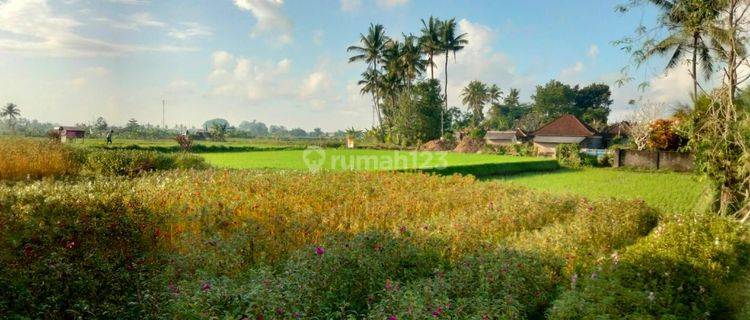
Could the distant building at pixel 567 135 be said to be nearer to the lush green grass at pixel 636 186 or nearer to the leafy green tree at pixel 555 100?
the lush green grass at pixel 636 186

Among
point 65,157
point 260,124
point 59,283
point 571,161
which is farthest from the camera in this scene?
point 260,124

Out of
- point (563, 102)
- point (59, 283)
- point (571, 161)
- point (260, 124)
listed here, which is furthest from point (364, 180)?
point (260, 124)

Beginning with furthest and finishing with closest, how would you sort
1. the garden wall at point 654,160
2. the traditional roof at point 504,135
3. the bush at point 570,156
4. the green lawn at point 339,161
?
the traditional roof at point 504,135
the bush at point 570,156
the garden wall at point 654,160
the green lawn at point 339,161

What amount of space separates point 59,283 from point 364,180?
31.8 ft

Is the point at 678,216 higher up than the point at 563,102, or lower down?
lower down

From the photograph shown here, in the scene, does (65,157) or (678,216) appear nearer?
(678,216)

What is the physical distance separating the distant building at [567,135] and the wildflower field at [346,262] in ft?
126

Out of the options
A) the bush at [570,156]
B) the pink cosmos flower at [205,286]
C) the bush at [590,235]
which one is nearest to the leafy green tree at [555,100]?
the bush at [570,156]

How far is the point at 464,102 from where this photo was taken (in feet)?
271

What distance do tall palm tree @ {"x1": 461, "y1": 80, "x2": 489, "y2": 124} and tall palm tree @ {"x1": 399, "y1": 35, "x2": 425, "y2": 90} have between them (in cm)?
3155

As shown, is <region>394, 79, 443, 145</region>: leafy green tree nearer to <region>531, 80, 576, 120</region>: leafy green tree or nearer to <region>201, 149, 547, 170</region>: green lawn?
<region>201, 149, 547, 170</region>: green lawn

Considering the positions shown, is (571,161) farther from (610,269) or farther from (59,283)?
(59,283)

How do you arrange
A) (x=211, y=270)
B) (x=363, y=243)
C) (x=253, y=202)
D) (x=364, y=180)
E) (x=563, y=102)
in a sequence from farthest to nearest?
(x=563, y=102)
(x=364, y=180)
(x=253, y=202)
(x=363, y=243)
(x=211, y=270)

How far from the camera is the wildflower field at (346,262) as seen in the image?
406 cm
